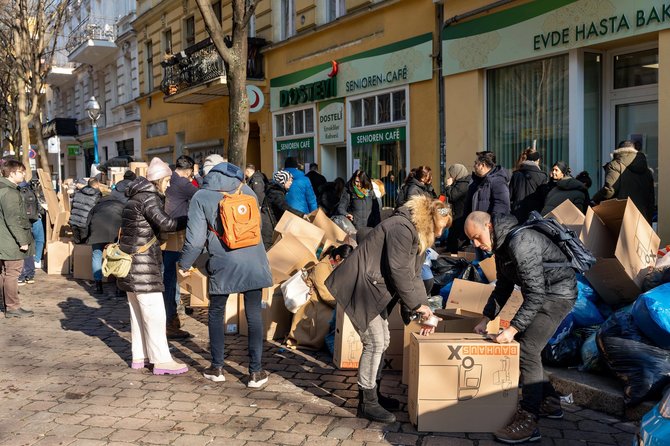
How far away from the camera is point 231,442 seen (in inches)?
162

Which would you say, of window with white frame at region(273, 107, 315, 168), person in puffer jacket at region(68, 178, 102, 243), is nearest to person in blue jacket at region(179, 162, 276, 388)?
person in puffer jacket at region(68, 178, 102, 243)

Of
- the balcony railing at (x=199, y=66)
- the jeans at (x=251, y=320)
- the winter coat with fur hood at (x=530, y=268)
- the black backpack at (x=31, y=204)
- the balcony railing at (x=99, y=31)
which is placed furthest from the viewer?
the balcony railing at (x=99, y=31)

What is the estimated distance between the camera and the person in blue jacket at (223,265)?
5.06 meters

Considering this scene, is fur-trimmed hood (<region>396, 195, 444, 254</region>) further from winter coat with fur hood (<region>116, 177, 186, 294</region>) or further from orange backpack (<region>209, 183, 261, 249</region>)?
winter coat with fur hood (<region>116, 177, 186, 294</region>)

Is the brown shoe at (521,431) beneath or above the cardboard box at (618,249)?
beneath

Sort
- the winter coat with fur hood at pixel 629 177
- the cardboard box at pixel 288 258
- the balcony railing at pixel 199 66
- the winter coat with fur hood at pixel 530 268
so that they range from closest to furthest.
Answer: the winter coat with fur hood at pixel 530 268 < the cardboard box at pixel 288 258 < the winter coat with fur hood at pixel 629 177 < the balcony railing at pixel 199 66

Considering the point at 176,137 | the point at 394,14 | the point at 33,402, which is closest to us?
the point at 33,402

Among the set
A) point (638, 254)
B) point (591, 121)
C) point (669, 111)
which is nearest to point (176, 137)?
point (591, 121)

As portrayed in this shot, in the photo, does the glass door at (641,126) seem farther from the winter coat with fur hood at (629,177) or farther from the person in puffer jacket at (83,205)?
the person in puffer jacket at (83,205)

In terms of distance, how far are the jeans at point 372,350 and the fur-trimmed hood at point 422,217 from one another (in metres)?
0.59

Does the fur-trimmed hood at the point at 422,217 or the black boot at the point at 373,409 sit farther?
the black boot at the point at 373,409

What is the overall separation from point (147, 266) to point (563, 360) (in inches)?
133

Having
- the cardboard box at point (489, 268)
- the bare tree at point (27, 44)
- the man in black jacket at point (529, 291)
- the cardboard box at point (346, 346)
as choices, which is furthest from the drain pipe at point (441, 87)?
the bare tree at point (27, 44)

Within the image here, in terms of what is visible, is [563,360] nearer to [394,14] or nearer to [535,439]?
[535,439]
